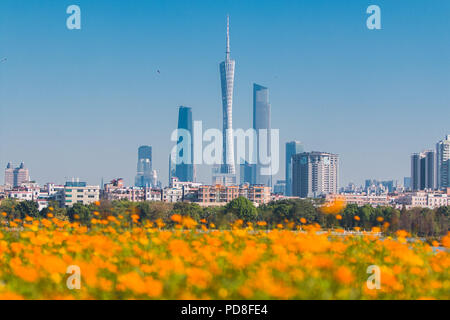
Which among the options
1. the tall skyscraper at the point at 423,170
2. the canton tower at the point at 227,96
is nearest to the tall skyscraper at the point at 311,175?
the canton tower at the point at 227,96

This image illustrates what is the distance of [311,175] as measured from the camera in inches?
6998

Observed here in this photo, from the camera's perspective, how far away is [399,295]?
13.2ft

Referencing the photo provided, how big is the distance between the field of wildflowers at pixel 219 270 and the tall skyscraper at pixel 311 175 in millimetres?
170464

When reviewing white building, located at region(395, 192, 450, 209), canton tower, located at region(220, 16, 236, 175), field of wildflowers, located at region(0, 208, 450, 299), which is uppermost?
canton tower, located at region(220, 16, 236, 175)

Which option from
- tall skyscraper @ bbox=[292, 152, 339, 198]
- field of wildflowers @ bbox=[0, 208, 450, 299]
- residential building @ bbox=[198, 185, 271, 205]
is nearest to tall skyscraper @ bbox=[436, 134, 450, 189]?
tall skyscraper @ bbox=[292, 152, 339, 198]

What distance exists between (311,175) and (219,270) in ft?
576

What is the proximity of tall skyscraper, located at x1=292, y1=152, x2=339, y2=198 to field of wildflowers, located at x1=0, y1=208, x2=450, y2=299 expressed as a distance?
170m

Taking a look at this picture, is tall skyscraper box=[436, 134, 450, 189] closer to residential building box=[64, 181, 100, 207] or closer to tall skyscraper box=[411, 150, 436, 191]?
tall skyscraper box=[411, 150, 436, 191]

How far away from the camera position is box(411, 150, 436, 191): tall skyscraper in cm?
14988

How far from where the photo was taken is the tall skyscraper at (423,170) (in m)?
150
